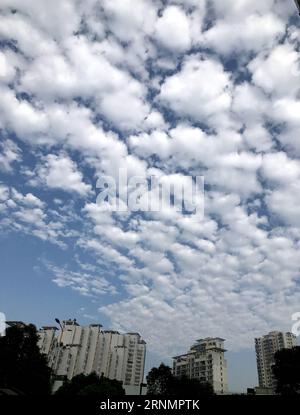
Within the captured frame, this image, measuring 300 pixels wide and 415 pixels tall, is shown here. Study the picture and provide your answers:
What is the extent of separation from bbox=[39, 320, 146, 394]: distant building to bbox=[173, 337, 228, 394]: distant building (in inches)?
663

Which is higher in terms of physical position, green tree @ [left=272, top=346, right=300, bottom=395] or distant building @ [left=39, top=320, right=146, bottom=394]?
distant building @ [left=39, top=320, right=146, bottom=394]

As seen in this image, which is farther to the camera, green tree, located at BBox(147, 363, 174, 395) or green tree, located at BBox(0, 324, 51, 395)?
green tree, located at BBox(147, 363, 174, 395)

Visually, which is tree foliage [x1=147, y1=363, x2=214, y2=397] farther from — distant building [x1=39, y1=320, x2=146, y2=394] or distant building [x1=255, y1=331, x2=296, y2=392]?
distant building [x1=255, y1=331, x2=296, y2=392]

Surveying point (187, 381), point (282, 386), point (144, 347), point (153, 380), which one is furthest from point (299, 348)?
point (144, 347)

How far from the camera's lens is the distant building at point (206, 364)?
105688 mm

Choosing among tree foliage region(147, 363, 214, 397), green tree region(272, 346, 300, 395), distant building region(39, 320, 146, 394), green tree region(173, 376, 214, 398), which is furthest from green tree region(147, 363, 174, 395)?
distant building region(39, 320, 146, 394)

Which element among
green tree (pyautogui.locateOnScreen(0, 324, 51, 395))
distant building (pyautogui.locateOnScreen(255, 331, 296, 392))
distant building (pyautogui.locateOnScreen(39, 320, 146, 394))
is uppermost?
distant building (pyautogui.locateOnScreen(255, 331, 296, 392))

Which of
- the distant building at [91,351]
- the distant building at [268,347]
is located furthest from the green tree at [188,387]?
the distant building at [268,347]

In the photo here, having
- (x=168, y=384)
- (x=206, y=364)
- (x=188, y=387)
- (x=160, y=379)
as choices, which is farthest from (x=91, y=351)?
(x=188, y=387)

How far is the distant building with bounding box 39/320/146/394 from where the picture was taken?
303ft

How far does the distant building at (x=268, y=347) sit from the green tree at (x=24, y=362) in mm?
97230

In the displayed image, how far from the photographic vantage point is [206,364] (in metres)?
109

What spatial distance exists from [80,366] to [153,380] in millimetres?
44654

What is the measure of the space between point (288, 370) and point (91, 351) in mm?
65680
